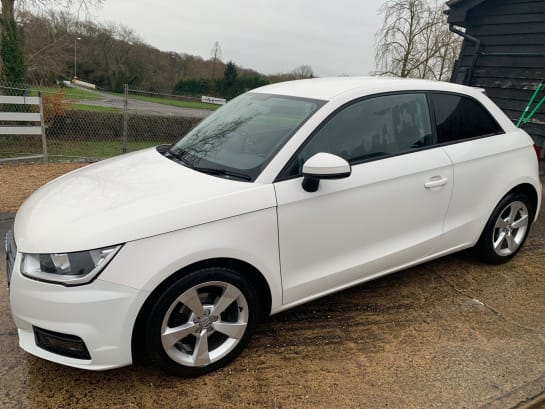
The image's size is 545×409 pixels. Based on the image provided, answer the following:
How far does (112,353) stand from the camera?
214 cm

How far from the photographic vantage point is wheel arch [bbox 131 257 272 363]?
2186mm

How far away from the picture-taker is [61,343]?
2.14 meters

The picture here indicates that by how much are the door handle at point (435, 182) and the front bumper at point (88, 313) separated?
2.09m

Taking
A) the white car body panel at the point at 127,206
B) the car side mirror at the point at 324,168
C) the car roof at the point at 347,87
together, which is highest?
the car roof at the point at 347,87

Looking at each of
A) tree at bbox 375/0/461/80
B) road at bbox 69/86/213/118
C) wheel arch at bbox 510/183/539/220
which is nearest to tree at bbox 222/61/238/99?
road at bbox 69/86/213/118

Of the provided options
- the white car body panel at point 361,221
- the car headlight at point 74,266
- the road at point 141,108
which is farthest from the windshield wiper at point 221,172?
the road at point 141,108

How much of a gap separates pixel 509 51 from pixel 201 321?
8.33 m

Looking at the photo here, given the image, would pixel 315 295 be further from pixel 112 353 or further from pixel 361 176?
pixel 112 353

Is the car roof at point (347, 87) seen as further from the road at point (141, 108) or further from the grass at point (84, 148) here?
the road at point (141, 108)

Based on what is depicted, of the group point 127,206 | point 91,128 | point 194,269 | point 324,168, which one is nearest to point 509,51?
point 324,168

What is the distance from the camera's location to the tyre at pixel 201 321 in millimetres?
2229

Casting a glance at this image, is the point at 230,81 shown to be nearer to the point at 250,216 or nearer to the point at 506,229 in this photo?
the point at 506,229

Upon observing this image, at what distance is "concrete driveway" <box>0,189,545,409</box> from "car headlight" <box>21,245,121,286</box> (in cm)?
71

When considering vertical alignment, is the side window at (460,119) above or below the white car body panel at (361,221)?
above
